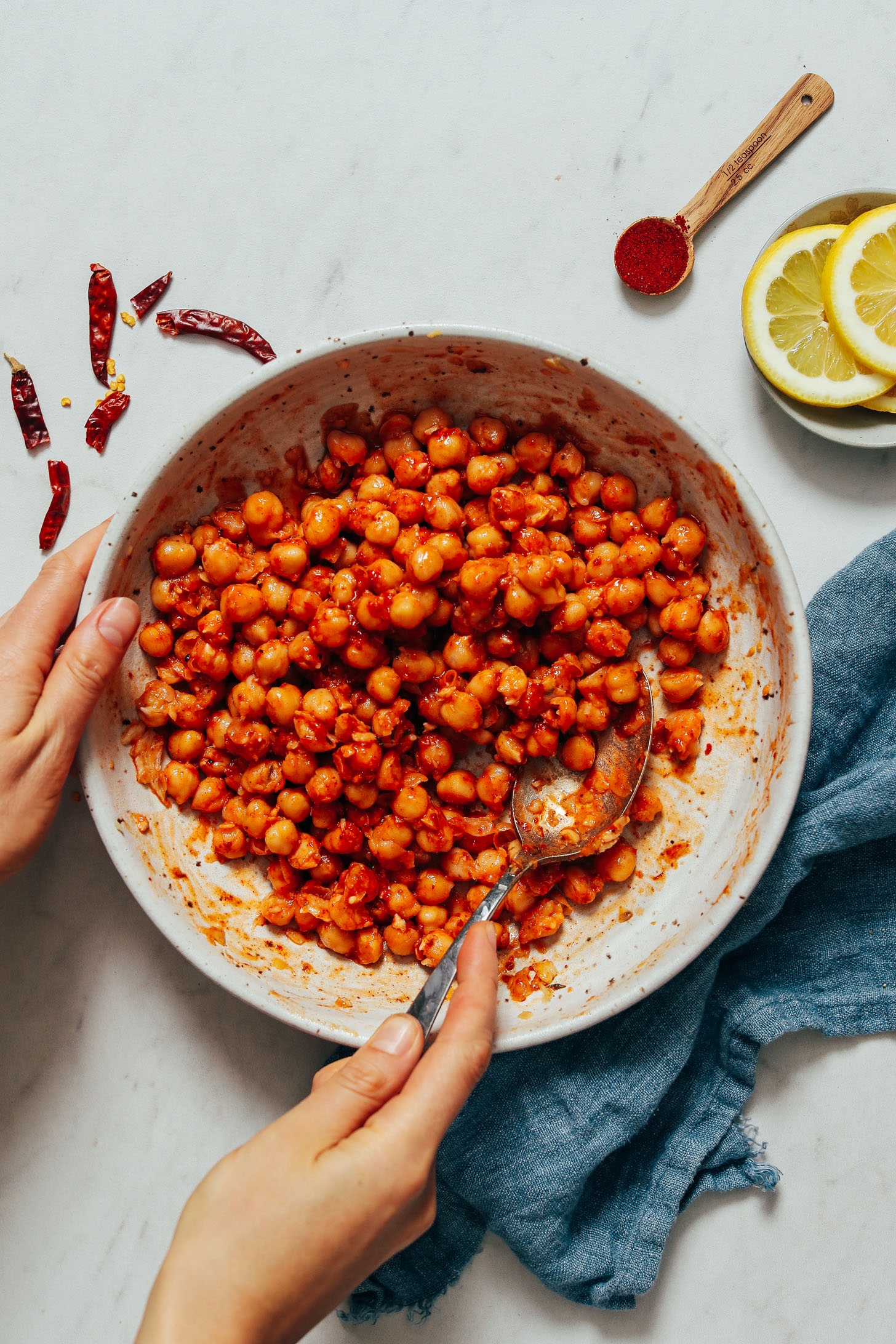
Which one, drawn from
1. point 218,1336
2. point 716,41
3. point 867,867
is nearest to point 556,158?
point 716,41

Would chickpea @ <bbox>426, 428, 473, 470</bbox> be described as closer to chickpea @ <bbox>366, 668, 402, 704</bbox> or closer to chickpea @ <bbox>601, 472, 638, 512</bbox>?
chickpea @ <bbox>601, 472, 638, 512</bbox>

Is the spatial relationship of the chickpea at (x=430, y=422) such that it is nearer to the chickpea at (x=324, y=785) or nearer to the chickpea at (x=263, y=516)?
the chickpea at (x=263, y=516)

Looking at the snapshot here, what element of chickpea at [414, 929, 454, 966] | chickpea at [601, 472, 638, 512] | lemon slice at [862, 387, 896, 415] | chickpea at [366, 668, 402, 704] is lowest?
chickpea at [414, 929, 454, 966]

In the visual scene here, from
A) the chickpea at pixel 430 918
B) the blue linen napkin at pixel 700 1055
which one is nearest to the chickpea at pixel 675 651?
the blue linen napkin at pixel 700 1055

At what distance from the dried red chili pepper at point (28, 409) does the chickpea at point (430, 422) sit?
4.17 ft

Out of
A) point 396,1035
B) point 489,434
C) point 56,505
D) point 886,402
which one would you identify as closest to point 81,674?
point 56,505

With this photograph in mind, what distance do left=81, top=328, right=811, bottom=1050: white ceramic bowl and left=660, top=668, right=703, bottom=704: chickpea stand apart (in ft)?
0.28

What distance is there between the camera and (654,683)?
114 inches

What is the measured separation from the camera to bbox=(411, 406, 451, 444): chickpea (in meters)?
2.81

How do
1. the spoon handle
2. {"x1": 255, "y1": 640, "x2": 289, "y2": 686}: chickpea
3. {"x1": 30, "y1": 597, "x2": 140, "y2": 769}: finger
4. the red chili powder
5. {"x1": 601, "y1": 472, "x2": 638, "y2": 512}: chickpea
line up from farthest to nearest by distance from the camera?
the red chili powder, {"x1": 601, "y1": 472, "x2": 638, "y2": 512}: chickpea, {"x1": 255, "y1": 640, "x2": 289, "y2": 686}: chickpea, {"x1": 30, "y1": 597, "x2": 140, "y2": 769}: finger, the spoon handle

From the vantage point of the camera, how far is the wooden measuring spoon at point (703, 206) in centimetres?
294

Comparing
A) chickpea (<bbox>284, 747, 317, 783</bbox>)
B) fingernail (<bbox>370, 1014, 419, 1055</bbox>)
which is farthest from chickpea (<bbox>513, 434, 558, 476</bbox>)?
fingernail (<bbox>370, 1014, 419, 1055</bbox>)

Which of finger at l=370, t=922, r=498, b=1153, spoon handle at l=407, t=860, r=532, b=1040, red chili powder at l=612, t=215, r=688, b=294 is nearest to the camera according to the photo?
finger at l=370, t=922, r=498, b=1153

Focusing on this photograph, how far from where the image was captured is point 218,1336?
1938mm
